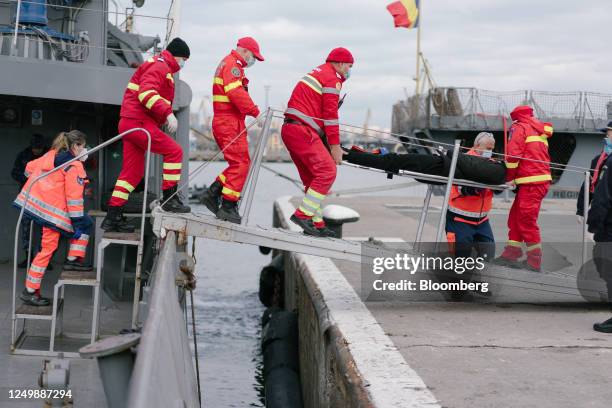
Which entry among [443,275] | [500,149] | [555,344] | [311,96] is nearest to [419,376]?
[555,344]

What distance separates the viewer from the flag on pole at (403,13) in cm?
2850

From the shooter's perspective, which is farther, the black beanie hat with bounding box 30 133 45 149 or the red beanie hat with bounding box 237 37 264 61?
the black beanie hat with bounding box 30 133 45 149

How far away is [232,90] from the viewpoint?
7531mm

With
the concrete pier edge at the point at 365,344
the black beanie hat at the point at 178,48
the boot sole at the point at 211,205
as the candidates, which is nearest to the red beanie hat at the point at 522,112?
the concrete pier edge at the point at 365,344

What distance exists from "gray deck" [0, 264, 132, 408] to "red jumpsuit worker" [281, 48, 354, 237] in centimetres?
215

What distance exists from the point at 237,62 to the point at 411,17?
2199 centimetres

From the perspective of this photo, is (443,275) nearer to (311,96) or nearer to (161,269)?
(311,96)

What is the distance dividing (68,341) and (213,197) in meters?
1.72

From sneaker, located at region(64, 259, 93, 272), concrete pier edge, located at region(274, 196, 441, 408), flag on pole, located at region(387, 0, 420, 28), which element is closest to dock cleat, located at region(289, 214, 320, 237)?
concrete pier edge, located at region(274, 196, 441, 408)

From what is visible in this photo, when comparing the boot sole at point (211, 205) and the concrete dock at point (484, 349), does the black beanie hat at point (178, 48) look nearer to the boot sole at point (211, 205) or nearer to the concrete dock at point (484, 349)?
the boot sole at point (211, 205)

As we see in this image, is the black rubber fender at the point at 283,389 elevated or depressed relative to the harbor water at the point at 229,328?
elevated

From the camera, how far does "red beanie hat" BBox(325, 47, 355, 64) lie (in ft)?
24.6

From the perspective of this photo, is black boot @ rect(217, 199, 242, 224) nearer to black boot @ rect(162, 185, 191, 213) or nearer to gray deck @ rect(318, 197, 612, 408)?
black boot @ rect(162, 185, 191, 213)

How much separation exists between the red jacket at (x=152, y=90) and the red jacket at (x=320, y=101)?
1068 mm
